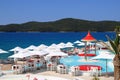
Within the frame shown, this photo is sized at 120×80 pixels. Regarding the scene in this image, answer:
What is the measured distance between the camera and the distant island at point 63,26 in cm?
16525

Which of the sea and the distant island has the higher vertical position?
the distant island

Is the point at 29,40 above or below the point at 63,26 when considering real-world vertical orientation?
below

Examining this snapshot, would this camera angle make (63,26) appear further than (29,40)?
Yes

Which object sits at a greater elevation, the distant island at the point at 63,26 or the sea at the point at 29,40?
the distant island at the point at 63,26

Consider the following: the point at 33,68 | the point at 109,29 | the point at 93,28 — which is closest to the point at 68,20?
the point at 93,28

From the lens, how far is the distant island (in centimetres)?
16525

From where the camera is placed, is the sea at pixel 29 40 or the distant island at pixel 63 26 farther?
the distant island at pixel 63 26

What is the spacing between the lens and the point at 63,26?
17288cm

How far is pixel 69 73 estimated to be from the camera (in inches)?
680

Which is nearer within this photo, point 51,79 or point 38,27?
point 51,79

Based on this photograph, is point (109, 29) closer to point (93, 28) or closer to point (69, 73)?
point (93, 28)

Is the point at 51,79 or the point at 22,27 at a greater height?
the point at 22,27

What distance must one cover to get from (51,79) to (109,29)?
138m

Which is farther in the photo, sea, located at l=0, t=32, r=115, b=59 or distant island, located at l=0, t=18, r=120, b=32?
distant island, located at l=0, t=18, r=120, b=32
